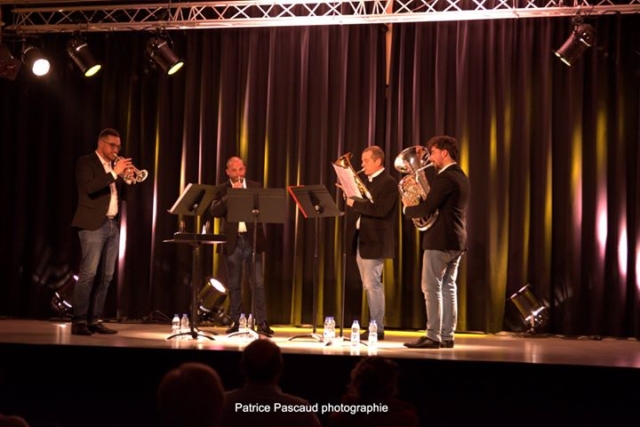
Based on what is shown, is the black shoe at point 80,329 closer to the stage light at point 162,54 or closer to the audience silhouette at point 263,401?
the stage light at point 162,54

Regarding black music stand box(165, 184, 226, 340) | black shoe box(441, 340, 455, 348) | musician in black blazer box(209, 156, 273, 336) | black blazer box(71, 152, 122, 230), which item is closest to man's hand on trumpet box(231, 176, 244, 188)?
musician in black blazer box(209, 156, 273, 336)

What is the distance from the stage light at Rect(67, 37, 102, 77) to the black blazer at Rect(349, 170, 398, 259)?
11.9ft

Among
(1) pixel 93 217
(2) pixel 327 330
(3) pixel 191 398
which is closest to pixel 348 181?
(2) pixel 327 330

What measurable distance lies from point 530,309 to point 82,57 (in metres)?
5.54

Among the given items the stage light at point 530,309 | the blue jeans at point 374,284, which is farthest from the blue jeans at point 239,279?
the stage light at point 530,309

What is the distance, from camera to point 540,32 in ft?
31.0

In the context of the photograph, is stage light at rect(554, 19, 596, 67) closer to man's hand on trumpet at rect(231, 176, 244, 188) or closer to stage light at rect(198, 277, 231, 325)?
man's hand on trumpet at rect(231, 176, 244, 188)

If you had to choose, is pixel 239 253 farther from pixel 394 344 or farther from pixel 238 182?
pixel 394 344

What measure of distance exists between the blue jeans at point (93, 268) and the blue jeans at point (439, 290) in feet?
9.68

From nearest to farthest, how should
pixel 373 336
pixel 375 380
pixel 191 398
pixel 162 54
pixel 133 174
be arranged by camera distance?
pixel 191 398 < pixel 375 380 < pixel 373 336 < pixel 133 174 < pixel 162 54

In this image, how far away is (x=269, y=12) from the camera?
32.9ft

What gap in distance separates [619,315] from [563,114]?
221 centimetres

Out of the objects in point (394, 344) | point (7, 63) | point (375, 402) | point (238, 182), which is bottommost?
point (394, 344)

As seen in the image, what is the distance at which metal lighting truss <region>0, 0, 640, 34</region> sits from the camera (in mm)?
8969
